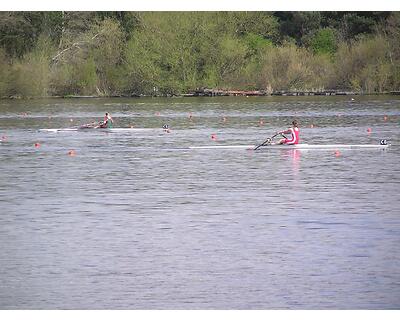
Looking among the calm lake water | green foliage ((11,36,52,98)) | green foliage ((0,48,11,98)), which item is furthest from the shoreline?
the calm lake water

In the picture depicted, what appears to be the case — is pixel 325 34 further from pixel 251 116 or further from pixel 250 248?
pixel 250 248

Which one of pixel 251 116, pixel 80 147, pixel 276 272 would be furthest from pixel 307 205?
pixel 251 116

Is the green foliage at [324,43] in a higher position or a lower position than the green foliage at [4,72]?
higher

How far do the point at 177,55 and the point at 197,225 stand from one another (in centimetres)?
4586

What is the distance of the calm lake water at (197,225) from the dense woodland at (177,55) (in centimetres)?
2751

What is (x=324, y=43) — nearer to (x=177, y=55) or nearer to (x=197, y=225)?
(x=177, y=55)

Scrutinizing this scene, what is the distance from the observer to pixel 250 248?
1443 centimetres

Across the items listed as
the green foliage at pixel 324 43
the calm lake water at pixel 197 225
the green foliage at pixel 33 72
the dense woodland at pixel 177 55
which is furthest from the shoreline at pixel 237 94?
the calm lake water at pixel 197 225

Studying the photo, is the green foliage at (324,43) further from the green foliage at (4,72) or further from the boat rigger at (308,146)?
the boat rigger at (308,146)

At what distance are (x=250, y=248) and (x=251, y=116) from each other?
28.8 metres

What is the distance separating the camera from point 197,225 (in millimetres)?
16359

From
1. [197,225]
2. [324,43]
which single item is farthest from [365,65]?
[197,225]

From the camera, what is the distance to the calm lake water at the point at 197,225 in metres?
12.1

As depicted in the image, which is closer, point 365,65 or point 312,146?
point 312,146
